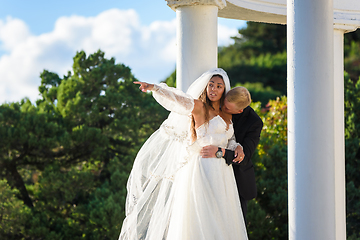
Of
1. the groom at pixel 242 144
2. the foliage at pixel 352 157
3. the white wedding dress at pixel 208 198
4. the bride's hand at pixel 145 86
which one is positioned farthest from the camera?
the foliage at pixel 352 157

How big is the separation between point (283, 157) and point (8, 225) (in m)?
8.69

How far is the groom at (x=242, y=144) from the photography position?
5.94 m

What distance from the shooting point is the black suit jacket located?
20.6ft

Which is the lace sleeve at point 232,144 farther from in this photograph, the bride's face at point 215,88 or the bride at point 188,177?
the bride's face at point 215,88

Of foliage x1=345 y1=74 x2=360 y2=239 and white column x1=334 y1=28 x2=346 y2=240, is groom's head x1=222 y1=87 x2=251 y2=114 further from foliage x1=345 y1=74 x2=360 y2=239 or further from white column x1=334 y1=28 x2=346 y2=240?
foliage x1=345 y1=74 x2=360 y2=239

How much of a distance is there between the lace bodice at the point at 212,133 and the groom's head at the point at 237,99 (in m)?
0.24

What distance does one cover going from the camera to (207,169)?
19.6 ft

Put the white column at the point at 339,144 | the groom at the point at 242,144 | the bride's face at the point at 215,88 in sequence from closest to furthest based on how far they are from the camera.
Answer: the groom at the point at 242,144
the bride's face at the point at 215,88
the white column at the point at 339,144

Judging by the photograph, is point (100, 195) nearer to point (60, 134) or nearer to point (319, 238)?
point (60, 134)

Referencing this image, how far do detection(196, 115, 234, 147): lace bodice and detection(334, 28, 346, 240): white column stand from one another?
4.49 metres

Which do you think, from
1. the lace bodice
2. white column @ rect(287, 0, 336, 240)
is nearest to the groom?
the lace bodice

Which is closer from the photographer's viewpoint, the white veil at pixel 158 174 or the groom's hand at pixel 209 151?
the groom's hand at pixel 209 151

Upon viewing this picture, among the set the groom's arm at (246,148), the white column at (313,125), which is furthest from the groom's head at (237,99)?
the white column at (313,125)

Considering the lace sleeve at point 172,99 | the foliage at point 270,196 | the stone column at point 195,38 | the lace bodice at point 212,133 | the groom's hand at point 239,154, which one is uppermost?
the stone column at point 195,38
